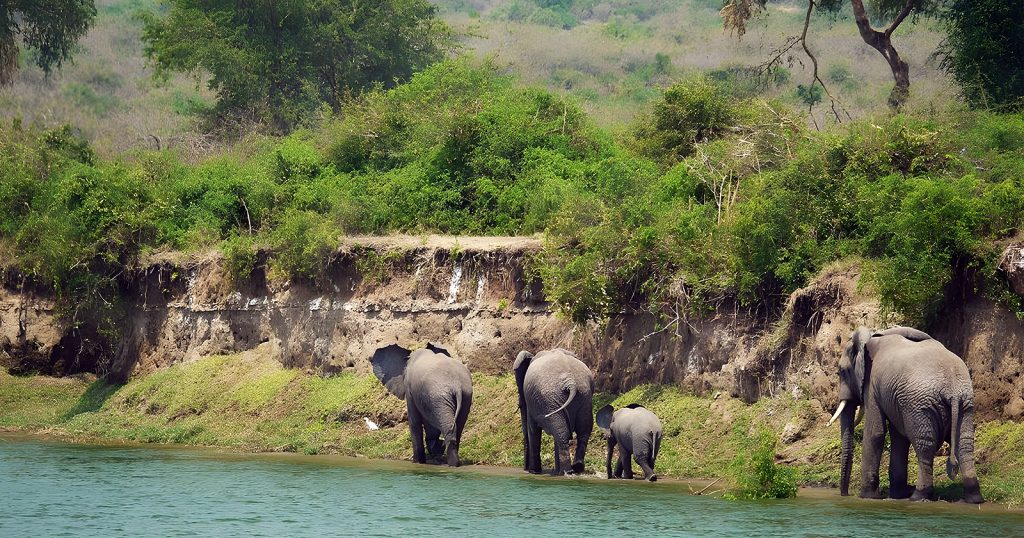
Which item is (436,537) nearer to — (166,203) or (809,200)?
(809,200)

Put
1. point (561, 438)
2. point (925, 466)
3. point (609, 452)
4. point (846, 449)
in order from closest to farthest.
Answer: point (925, 466) → point (846, 449) → point (609, 452) → point (561, 438)

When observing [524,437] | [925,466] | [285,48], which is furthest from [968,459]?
[285,48]

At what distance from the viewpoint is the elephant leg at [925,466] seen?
1645 centimetres

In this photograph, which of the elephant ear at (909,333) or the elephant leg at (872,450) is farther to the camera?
the elephant leg at (872,450)

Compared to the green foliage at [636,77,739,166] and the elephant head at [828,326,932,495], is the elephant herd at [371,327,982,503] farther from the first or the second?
the green foliage at [636,77,739,166]

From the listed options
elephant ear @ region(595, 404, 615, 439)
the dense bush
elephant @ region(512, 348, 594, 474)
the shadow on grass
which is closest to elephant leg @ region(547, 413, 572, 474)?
elephant @ region(512, 348, 594, 474)

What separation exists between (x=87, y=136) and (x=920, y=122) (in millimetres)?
40465

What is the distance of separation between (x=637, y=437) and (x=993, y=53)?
35.2 feet

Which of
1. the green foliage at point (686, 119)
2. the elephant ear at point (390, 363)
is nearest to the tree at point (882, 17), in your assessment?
the green foliage at point (686, 119)

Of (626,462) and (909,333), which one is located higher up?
(909,333)

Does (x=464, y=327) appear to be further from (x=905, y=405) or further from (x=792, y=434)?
(x=905, y=405)

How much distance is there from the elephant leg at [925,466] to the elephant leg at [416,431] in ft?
28.6

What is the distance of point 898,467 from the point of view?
56.7 feet

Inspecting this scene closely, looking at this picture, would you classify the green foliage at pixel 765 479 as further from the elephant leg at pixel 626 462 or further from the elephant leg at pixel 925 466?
the elephant leg at pixel 626 462
